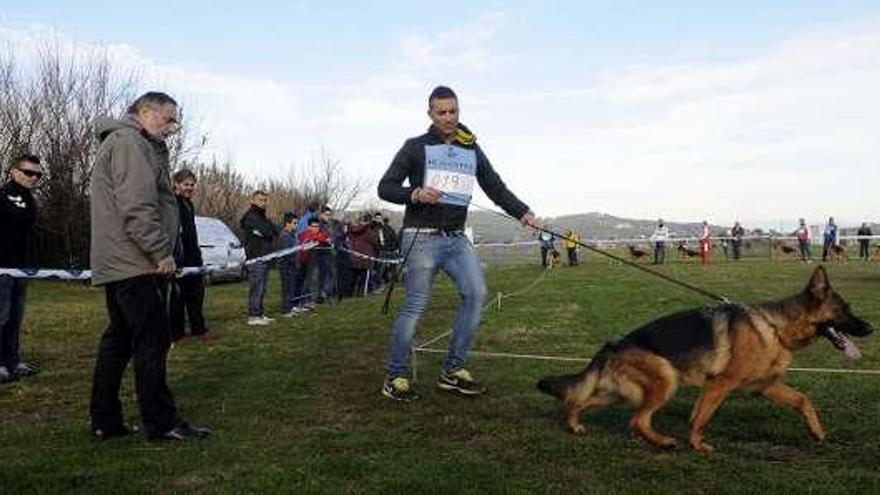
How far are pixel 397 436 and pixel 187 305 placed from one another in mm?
5442

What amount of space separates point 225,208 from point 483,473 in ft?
110

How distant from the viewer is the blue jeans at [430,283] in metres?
5.94

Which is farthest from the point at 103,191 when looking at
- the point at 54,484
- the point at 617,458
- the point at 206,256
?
the point at 206,256

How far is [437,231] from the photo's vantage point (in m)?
5.94

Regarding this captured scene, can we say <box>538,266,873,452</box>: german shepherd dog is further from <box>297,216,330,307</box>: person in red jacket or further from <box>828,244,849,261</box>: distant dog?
<box>828,244,849,261</box>: distant dog

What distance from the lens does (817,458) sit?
4.39 m

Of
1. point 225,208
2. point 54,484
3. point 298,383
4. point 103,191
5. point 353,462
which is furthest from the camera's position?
point 225,208

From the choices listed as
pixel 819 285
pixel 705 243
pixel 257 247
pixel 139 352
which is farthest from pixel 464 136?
pixel 705 243

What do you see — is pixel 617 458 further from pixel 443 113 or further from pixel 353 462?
pixel 443 113

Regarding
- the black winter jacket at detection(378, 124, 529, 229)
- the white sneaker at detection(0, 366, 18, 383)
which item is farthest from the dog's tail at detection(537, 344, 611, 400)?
the white sneaker at detection(0, 366, 18, 383)

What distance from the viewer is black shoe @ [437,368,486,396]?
19.9 feet

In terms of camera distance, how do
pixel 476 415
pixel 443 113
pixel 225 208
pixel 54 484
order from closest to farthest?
pixel 54 484 < pixel 476 415 < pixel 443 113 < pixel 225 208

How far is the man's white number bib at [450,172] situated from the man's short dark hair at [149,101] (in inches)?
71.4

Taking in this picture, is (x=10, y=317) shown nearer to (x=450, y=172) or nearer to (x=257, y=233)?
Answer: (x=450, y=172)
